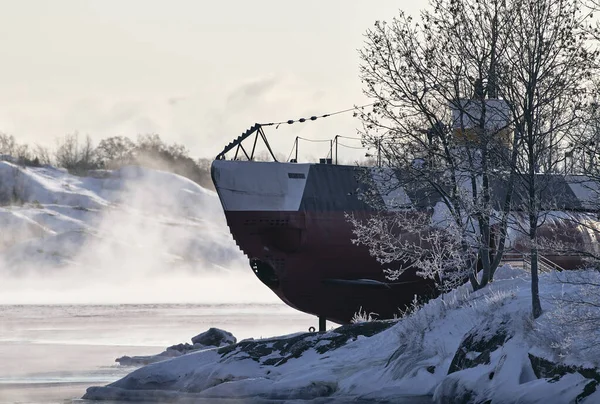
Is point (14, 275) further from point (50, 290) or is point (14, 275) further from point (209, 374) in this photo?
point (209, 374)

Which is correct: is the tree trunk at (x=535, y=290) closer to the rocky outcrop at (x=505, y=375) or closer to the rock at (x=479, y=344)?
the rocky outcrop at (x=505, y=375)

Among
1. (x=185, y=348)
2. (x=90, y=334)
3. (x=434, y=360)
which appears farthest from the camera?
(x=90, y=334)

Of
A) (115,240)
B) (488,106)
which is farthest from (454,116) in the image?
(115,240)

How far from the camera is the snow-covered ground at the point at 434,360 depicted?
26.5m

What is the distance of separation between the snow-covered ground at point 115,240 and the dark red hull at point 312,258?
4707cm

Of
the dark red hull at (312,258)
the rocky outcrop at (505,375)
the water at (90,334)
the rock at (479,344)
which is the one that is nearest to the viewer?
the rocky outcrop at (505,375)

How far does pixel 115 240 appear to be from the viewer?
424ft

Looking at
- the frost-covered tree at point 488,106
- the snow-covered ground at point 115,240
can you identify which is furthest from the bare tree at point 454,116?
the snow-covered ground at point 115,240

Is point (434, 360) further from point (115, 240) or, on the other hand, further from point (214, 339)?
point (115, 240)

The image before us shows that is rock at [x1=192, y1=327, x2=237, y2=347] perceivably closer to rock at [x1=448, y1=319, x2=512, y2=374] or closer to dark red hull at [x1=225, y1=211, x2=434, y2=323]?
dark red hull at [x1=225, y1=211, x2=434, y2=323]

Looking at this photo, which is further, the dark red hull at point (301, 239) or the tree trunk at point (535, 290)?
the dark red hull at point (301, 239)

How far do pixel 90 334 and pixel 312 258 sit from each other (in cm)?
1118

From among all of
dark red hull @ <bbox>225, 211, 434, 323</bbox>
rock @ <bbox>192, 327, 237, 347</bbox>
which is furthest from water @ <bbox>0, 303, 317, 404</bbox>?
dark red hull @ <bbox>225, 211, 434, 323</bbox>

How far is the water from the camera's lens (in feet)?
113
